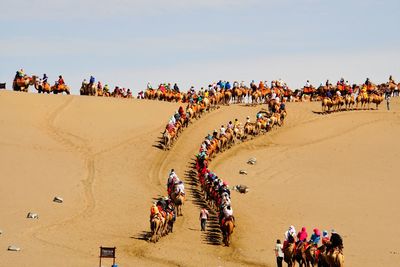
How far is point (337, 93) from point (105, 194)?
71.6 feet

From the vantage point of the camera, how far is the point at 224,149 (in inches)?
1732

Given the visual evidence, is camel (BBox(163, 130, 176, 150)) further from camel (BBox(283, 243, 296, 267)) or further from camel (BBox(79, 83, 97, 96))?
camel (BBox(283, 243, 296, 267))

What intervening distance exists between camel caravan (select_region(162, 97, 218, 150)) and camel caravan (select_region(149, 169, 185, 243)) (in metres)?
9.40

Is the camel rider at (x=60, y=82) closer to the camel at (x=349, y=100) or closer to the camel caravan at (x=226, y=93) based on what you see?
the camel caravan at (x=226, y=93)

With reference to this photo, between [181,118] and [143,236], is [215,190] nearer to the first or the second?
[143,236]

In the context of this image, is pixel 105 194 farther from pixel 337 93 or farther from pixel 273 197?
pixel 337 93

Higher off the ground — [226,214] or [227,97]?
[227,97]

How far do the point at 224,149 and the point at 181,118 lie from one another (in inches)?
114

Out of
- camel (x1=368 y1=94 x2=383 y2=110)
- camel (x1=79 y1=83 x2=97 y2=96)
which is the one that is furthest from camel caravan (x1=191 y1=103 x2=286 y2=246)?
camel (x1=79 y1=83 x2=97 y2=96)

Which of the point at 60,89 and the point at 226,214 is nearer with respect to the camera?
the point at 226,214

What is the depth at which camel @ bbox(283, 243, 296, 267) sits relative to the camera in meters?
25.8

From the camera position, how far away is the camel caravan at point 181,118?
4306 cm

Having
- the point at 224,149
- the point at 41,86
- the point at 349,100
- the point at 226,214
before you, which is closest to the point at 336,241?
the point at 226,214

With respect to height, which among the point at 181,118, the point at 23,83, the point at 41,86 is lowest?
the point at 181,118
